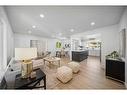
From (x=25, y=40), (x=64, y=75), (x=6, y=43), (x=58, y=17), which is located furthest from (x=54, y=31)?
(x=64, y=75)

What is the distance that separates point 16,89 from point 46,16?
1.40 meters

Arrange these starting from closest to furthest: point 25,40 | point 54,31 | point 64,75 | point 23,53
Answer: point 23,53, point 25,40, point 54,31, point 64,75

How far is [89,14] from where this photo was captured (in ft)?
4.85

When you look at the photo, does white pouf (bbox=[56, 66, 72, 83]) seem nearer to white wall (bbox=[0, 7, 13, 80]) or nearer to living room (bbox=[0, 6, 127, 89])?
living room (bbox=[0, 6, 127, 89])

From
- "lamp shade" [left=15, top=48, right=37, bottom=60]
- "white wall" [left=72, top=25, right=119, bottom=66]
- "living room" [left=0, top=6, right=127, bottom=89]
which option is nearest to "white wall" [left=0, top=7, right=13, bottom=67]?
"living room" [left=0, top=6, right=127, bottom=89]

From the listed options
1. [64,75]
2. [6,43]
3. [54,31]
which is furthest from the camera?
[64,75]

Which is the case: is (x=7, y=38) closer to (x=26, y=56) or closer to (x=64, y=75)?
(x=26, y=56)

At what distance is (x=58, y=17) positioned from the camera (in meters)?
1.54

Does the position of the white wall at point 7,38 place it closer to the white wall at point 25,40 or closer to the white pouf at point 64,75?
the white wall at point 25,40

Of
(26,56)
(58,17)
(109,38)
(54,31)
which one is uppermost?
(58,17)

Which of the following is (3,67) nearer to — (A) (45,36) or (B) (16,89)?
(B) (16,89)

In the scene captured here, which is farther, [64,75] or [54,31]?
[64,75]

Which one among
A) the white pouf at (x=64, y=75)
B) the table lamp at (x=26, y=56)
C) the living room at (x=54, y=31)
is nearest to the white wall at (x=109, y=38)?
the living room at (x=54, y=31)

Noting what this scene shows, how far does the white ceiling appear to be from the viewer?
134 cm
